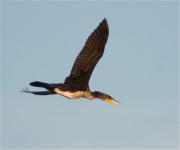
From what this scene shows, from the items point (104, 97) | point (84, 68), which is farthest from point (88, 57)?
point (104, 97)

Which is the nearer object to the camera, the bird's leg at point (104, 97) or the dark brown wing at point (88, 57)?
the dark brown wing at point (88, 57)

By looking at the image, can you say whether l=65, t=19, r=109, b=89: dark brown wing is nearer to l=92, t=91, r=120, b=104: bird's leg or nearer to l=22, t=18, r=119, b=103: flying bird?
l=22, t=18, r=119, b=103: flying bird

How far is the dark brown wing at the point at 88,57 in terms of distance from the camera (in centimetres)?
3625

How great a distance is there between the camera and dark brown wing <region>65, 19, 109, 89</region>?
36250mm

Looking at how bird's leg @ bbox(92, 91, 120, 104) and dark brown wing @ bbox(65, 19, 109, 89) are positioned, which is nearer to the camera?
dark brown wing @ bbox(65, 19, 109, 89)

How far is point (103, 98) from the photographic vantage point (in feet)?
124

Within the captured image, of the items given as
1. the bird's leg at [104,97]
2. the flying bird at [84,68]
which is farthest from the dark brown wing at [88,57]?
the bird's leg at [104,97]

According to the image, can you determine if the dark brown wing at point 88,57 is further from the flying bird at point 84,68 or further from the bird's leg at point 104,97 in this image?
the bird's leg at point 104,97

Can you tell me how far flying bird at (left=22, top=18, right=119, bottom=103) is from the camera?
36.2 metres

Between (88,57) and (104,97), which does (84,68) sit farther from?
(104,97)

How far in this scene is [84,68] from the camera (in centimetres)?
3662

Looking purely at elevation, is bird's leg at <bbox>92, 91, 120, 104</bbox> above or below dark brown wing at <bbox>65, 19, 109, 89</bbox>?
below

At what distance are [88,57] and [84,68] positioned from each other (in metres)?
0.46

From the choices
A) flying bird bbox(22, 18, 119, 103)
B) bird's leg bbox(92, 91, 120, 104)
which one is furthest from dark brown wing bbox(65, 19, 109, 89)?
bird's leg bbox(92, 91, 120, 104)
